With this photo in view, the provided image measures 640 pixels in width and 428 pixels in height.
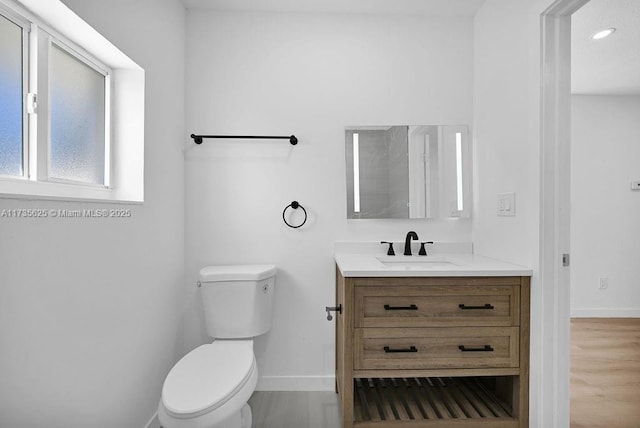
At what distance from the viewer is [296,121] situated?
6.89 feet

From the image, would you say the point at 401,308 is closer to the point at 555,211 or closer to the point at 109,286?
the point at 555,211

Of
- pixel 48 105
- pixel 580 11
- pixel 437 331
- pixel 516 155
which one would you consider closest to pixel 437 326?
pixel 437 331

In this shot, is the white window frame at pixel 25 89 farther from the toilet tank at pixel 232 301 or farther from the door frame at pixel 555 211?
the door frame at pixel 555 211

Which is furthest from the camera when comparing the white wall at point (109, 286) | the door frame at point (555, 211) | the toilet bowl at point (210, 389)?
the door frame at point (555, 211)

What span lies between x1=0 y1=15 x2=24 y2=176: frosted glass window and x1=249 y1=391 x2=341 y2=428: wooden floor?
1576mm

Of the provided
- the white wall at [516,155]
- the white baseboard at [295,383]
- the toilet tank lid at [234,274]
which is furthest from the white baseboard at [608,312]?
the toilet tank lid at [234,274]

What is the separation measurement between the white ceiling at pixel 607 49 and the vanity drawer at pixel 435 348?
2055 millimetres

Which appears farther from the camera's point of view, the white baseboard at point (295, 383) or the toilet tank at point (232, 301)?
the white baseboard at point (295, 383)

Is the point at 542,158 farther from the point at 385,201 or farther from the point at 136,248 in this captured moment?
the point at 136,248

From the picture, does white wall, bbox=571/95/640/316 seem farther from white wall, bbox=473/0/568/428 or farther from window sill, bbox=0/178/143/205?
window sill, bbox=0/178/143/205

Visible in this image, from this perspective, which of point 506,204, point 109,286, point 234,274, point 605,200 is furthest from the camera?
point 605,200

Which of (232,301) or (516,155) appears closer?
(516,155)

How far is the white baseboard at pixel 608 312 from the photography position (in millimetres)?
3551

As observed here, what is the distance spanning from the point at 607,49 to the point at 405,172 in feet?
6.58
